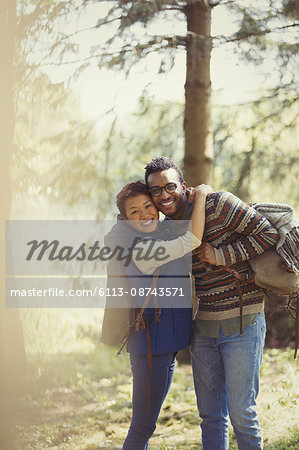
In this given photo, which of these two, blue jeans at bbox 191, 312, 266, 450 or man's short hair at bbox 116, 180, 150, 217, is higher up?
man's short hair at bbox 116, 180, 150, 217

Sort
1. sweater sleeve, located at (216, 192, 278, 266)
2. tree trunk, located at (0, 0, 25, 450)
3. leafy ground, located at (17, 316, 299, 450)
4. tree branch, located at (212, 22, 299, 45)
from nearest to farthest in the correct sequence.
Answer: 1. sweater sleeve, located at (216, 192, 278, 266)
2. tree trunk, located at (0, 0, 25, 450)
3. leafy ground, located at (17, 316, 299, 450)
4. tree branch, located at (212, 22, 299, 45)

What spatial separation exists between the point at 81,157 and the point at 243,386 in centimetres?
393

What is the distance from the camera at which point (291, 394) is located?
4.42 meters

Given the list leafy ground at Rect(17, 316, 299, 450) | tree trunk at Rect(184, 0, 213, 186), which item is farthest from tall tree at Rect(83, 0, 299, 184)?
leafy ground at Rect(17, 316, 299, 450)

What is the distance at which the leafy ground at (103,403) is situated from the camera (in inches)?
154

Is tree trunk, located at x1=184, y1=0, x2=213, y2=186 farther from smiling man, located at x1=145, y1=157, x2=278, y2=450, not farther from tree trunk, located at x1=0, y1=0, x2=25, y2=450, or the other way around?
smiling man, located at x1=145, y1=157, x2=278, y2=450

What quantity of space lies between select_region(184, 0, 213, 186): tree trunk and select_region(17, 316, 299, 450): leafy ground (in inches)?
90.3

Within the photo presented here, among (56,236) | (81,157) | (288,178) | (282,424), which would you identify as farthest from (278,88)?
(282,424)

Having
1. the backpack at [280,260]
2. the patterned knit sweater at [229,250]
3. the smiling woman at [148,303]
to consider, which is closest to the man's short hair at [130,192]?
the smiling woman at [148,303]

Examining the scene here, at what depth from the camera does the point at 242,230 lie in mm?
2373

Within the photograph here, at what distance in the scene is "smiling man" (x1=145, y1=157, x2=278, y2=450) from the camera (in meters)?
2.38

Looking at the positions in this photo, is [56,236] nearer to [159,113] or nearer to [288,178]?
[159,113]

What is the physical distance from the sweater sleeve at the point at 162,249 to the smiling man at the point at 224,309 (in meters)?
0.10

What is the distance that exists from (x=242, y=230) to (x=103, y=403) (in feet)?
11.2
